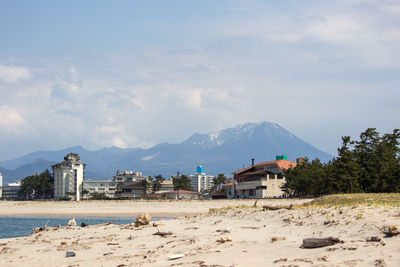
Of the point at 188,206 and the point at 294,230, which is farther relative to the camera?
the point at 188,206

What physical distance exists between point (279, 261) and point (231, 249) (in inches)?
101

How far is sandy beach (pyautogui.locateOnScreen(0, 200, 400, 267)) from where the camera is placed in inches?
535

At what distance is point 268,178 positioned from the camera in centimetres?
11131

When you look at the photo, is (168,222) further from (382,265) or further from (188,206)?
(188,206)

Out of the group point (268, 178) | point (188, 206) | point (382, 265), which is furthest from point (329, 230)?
point (268, 178)

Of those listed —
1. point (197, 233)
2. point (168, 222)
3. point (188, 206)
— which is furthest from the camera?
point (188, 206)

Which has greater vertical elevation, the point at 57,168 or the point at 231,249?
the point at 57,168

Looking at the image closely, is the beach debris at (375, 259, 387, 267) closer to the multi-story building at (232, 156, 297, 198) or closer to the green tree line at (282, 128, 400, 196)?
the green tree line at (282, 128, 400, 196)

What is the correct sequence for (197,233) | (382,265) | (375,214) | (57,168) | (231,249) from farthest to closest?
(57,168) < (197,233) < (375,214) < (231,249) < (382,265)

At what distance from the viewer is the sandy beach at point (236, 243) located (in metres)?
13.6

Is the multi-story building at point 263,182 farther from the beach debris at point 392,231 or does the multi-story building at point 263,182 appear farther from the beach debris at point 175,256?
the beach debris at point 392,231

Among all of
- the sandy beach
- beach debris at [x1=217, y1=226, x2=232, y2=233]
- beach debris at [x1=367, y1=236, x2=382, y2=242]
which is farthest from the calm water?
beach debris at [x1=367, y1=236, x2=382, y2=242]

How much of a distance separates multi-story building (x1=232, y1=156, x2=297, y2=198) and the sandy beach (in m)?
88.0

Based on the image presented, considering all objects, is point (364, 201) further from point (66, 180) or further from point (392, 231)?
point (66, 180)
